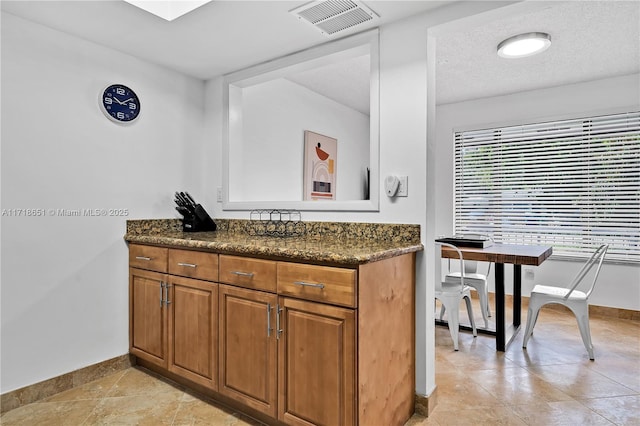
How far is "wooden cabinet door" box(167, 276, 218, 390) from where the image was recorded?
6.66 ft

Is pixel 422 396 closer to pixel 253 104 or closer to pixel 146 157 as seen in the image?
pixel 146 157

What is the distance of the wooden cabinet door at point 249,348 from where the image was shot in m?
1.77

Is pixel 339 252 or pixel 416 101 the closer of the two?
pixel 339 252

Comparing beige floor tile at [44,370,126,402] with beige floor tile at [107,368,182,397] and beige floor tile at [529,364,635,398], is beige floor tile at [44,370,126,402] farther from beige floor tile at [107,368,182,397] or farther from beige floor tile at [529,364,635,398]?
beige floor tile at [529,364,635,398]

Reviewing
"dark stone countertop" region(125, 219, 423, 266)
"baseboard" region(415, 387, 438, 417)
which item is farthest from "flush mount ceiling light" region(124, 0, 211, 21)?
"baseboard" region(415, 387, 438, 417)

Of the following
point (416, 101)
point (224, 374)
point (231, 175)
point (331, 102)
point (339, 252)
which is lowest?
point (224, 374)

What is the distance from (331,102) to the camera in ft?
14.6

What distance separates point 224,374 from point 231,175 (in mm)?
1541

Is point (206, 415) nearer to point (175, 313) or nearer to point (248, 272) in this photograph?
point (175, 313)

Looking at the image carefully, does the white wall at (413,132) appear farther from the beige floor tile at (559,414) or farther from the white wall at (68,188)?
the white wall at (68,188)

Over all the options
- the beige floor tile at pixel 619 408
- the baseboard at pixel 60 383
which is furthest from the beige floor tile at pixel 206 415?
the beige floor tile at pixel 619 408

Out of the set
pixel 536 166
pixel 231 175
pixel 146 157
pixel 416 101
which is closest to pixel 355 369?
pixel 416 101

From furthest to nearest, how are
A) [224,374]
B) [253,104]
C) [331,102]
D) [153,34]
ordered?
[331,102], [253,104], [153,34], [224,374]

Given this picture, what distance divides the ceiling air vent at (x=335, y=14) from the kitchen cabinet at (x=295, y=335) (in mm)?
1320
